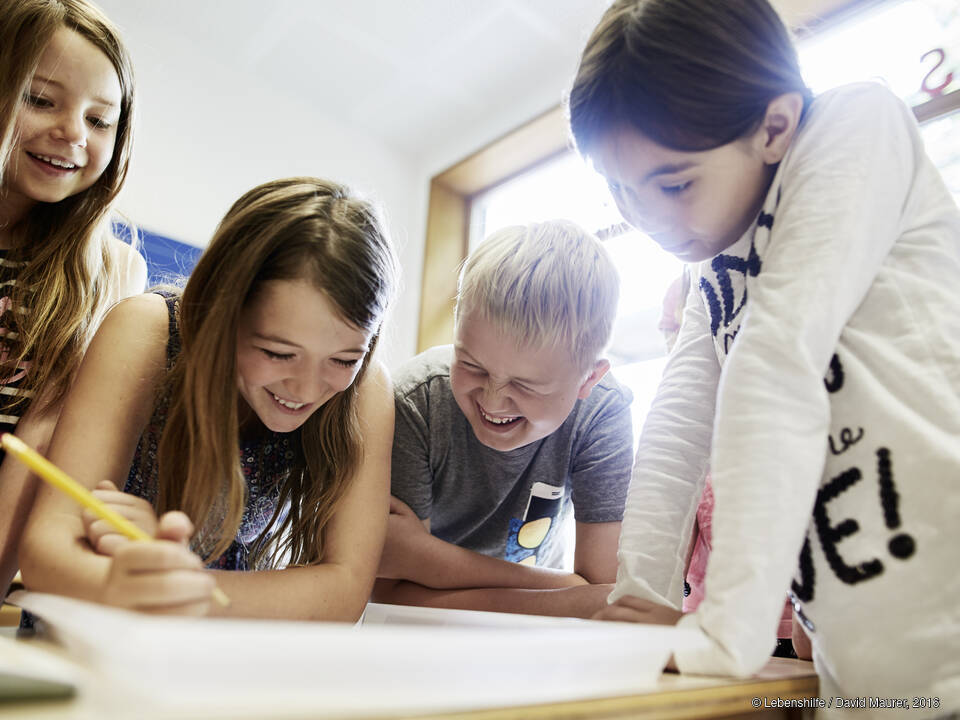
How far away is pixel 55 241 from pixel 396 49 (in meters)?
1.62

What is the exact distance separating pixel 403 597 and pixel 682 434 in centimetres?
50

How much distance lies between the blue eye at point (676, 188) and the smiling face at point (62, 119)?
0.79m

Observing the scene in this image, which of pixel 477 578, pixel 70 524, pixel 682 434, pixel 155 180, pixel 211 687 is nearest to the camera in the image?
pixel 211 687

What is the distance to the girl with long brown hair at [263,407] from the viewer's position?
0.71 m

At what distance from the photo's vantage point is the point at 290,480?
88cm

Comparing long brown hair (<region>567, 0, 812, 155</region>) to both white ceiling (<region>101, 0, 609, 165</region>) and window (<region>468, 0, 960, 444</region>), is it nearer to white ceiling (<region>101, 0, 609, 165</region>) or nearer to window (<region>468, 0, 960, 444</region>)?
window (<region>468, 0, 960, 444</region>)

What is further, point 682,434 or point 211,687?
point 682,434

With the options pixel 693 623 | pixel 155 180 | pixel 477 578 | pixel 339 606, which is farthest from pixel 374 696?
pixel 155 180

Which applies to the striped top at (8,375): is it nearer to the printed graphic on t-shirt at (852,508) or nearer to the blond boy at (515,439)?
the blond boy at (515,439)

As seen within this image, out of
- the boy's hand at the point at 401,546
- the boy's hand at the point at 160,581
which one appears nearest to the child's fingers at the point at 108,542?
the boy's hand at the point at 160,581

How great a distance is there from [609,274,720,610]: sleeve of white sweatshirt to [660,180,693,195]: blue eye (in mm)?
178

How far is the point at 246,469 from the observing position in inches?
34.2

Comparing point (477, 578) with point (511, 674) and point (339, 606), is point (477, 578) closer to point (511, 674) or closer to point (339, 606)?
point (339, 606)

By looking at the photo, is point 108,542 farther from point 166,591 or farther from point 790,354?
point 790,354
